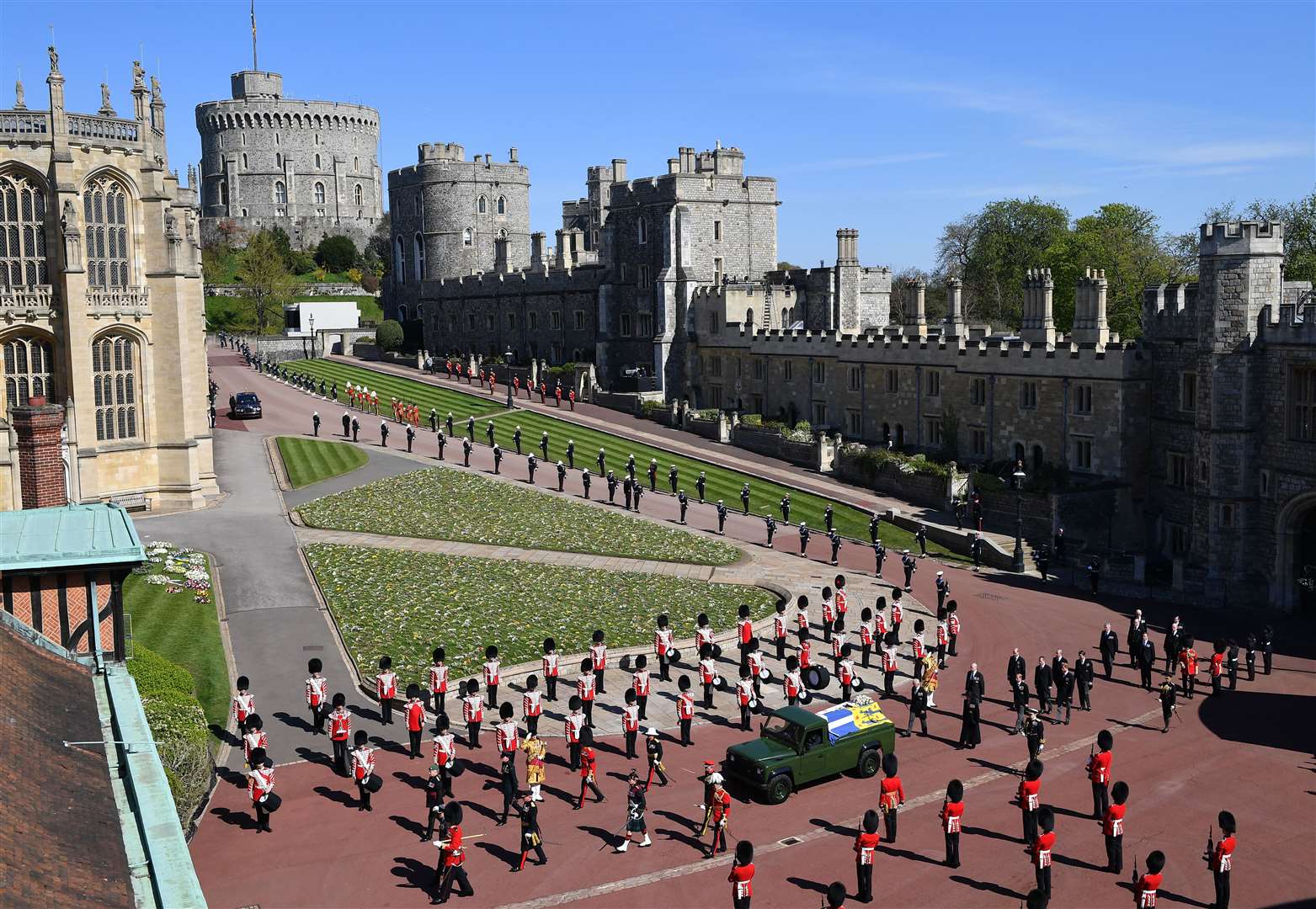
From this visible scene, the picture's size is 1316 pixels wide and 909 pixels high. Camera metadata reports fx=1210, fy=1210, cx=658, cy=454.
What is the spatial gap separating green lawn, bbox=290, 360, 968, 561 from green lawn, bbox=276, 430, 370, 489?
289 inches

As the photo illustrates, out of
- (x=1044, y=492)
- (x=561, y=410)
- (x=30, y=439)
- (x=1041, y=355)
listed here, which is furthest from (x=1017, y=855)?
(x=561, y=410)

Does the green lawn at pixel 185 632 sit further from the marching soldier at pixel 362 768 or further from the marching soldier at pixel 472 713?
the marching soldier at pixel 472 713

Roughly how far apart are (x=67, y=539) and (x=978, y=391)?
4386 cm

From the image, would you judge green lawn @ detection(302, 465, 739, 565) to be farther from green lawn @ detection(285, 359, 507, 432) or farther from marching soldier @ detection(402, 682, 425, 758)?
marching soldier @ detection(402, 682, 425, 758)

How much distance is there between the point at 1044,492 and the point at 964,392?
8.99 metres

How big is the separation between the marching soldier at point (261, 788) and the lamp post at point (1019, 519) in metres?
28.3

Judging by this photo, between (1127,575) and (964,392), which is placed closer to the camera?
(1127,575)

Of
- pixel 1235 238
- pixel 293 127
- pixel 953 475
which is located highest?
pixel 293 127

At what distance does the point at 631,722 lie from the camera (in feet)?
A: 76.3

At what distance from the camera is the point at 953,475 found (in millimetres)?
48281

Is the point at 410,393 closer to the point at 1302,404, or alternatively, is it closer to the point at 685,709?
the point at 1302,404

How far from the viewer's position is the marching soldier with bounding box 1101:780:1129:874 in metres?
18.5

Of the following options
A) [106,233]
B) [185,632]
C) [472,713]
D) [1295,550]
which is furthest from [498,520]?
[1295,550]

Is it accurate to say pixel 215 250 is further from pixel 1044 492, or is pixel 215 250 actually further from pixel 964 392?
pixel 1044 492
